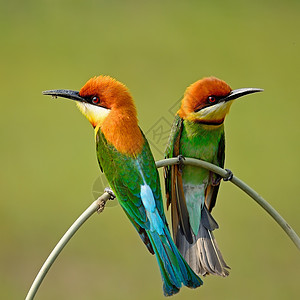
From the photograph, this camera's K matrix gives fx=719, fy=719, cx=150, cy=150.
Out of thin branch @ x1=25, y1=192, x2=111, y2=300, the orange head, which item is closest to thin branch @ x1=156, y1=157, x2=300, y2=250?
the orange head

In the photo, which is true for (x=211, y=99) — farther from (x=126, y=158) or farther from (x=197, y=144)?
(x=126, y=158)

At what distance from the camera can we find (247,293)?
351 centimetres

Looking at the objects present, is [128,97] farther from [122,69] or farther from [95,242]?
[122,69]

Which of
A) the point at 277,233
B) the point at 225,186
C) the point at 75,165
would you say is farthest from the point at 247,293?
the point at 75,165

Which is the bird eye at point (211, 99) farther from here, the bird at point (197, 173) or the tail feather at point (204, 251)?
the tail feather at point (204, 251)

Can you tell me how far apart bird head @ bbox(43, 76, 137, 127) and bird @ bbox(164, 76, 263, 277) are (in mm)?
267

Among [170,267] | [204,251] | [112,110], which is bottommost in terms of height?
[204,251]

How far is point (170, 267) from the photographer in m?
1.70

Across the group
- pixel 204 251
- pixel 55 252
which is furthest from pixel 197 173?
pixel 55 252

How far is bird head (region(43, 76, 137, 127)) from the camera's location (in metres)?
1.94

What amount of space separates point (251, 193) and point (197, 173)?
1.61 ft

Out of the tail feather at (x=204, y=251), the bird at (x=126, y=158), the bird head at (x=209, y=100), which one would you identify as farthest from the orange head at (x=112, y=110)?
the tail feather at (x=204, y=251)

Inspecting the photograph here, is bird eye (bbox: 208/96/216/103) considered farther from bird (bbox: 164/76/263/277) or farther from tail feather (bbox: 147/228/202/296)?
tail feather (bbox: 147/228/202/296)

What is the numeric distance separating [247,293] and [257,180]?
3.15ft
